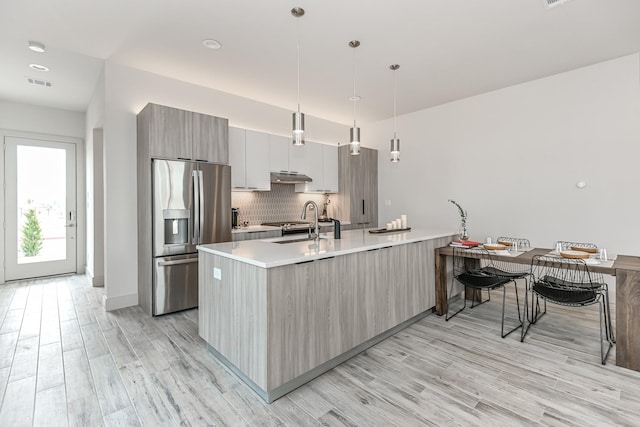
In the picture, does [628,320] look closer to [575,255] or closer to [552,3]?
[575,255]

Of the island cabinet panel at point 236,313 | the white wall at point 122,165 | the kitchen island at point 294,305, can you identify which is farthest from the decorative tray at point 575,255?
the white wall at point 122,165

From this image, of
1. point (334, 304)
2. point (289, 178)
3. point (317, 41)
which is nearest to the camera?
point (334, 304)

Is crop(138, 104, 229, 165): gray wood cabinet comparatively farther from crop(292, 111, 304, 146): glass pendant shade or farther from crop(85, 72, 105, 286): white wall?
crop(292, 111, 304, 146): glass pendant shade

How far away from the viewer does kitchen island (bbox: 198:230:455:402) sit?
76.2 inches

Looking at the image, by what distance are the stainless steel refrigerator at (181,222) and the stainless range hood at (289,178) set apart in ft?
3.62

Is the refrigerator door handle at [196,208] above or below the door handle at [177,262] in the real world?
above

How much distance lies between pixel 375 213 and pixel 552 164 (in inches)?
119

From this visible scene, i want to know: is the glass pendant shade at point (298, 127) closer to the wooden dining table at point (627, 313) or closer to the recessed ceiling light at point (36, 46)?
the wooden dining table at point (627, 313)

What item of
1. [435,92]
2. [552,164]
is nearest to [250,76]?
[435,92]

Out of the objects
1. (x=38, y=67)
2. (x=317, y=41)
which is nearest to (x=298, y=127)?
(x=317, y=41)

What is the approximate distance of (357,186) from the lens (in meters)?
5.88

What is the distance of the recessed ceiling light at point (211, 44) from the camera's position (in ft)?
10.4

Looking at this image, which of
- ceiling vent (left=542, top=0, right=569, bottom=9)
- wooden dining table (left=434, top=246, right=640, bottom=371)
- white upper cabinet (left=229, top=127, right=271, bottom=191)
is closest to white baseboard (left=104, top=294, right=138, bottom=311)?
white upper cabinet (left=229, top=127, right=271, bottom=191)

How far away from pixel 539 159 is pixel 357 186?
2863 mm
